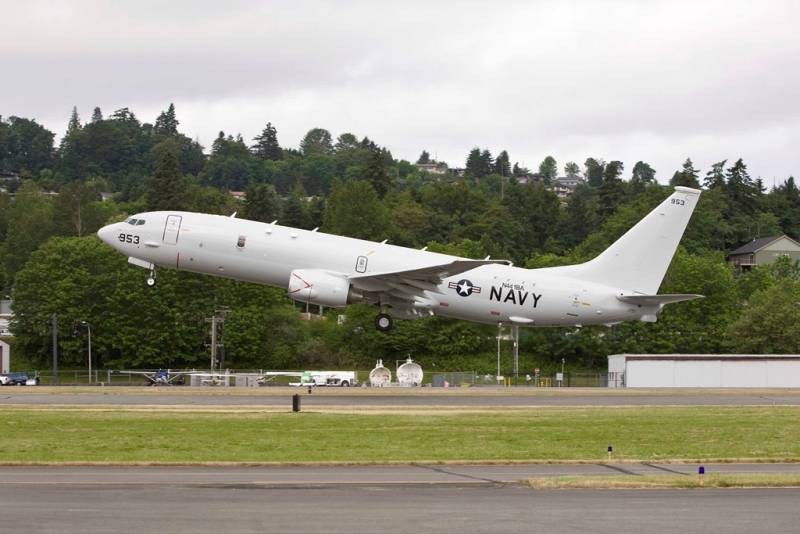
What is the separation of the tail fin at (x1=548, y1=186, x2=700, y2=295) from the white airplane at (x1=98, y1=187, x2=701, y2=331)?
50mm

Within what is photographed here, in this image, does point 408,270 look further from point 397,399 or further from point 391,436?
point 391,436

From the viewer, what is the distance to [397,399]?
190ft

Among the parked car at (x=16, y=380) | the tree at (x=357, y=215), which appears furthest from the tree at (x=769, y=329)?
the tree at (x=357, y=215)

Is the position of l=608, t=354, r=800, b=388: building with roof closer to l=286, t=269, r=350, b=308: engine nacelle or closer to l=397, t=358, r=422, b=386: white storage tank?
l=397, t=358, r=422, b=386: white storage tank

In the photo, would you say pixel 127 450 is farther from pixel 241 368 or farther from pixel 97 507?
pixel 241 368

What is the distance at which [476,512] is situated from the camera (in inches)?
930

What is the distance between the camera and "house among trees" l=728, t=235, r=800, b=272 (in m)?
182

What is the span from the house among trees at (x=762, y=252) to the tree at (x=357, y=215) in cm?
5384

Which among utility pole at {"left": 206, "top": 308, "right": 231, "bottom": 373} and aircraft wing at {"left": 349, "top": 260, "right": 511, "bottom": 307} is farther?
utility pole at {"left": 206, "top": 308, "right": 231, "bottom": 373}

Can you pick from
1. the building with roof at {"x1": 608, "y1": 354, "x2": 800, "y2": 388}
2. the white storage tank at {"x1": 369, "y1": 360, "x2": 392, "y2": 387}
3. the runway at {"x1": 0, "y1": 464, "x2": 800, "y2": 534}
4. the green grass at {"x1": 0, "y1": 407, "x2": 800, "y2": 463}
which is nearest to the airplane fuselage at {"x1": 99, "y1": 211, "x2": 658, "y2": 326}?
the green grass at {"x1": 0, "y1": 407, "x2": 800, "y2": 463}

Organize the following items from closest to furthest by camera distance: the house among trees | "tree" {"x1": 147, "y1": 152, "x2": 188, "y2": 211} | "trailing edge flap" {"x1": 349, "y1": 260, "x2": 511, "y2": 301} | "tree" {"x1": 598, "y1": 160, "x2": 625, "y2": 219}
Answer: "trailing edge flap" {"x1": 349, "y1": 260, "x2": 511, "y2": 301} → "tree" {"x1": 147, "y1": 152, "x2": 188, "y2": 211} → the house among trees → "tree" {"x1": 598, "y1": 160, "x2": 625, "y2": 219}

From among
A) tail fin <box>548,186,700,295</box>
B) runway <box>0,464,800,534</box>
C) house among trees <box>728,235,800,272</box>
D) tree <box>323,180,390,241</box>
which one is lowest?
runway <box>0,464,800,534</box>

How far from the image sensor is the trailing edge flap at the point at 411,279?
54500mm

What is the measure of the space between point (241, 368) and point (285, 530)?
9072cm
